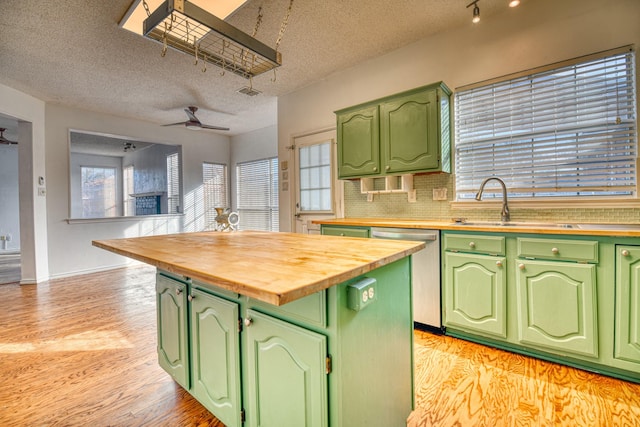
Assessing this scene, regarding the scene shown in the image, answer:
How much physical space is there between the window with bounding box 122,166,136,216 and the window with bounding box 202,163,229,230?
12.4 ft

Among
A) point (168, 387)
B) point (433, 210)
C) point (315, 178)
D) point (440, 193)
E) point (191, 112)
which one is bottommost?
point (168, 387)

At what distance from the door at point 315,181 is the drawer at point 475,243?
1.74 m

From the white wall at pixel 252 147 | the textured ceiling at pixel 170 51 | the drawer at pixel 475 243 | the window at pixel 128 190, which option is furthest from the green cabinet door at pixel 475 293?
the window at pixel 128 190

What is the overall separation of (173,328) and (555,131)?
3141 mm

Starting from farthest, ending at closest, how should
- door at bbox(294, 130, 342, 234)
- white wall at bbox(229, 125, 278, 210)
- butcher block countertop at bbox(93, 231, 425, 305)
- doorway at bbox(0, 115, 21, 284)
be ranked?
doorway at bbox(0, 115, 21, 284) → white wall at bbox(229, 125, 278, 210) → door at bbox(294, 130, 342, 234) → butcher block countertop at bbox(93, 231, 425, 305)

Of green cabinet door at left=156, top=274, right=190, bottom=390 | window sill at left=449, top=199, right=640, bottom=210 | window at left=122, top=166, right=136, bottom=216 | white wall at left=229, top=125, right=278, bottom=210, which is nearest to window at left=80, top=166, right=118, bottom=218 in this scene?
window at left=122, top=166, right=136, bottom=216

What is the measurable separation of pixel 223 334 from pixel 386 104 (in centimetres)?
257

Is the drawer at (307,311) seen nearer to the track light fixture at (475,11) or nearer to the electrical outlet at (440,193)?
the electrical outlet at (440,193)

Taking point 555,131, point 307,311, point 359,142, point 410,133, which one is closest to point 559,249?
point 555,131

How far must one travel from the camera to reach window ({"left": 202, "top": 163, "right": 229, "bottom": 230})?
21.9 feet

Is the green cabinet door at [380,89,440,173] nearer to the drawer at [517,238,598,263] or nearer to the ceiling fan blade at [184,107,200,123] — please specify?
the drawer at [517,238,598,263]

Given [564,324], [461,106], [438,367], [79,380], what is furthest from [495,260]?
[79,380]

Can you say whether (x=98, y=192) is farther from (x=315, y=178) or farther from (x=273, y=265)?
(x=273, y=265)

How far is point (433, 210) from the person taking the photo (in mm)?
3031
